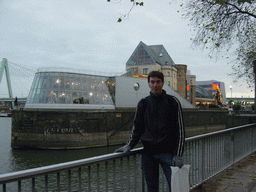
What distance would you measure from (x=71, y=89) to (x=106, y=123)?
6.28 meters

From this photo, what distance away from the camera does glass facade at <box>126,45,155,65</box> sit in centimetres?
5153

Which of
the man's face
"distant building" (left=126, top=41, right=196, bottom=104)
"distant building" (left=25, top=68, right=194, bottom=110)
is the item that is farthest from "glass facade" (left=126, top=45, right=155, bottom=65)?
the man's face

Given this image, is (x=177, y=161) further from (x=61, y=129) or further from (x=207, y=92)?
(x=207, y=92)

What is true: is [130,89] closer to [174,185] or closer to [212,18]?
[212,18]

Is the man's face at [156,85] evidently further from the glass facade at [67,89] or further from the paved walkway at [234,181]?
the glass facade at [67,89]

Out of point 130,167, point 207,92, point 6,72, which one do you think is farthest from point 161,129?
point 207,92

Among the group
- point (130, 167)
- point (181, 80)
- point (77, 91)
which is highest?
point (181, 80)

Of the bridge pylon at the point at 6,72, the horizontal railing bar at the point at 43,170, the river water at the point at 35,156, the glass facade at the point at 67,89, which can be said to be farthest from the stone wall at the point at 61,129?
the bridge pylon at the point at 6,72

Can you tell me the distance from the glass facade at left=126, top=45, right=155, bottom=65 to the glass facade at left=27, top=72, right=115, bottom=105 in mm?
23580

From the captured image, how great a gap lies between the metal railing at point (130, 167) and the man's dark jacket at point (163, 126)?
462mm

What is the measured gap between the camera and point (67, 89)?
27172 mm

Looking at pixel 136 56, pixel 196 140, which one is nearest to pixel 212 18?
pixel 196 140

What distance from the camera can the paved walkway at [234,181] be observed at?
4469 millimetres

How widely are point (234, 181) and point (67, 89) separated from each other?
79.3 ft
